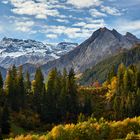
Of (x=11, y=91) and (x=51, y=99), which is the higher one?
(x=11, y=91)

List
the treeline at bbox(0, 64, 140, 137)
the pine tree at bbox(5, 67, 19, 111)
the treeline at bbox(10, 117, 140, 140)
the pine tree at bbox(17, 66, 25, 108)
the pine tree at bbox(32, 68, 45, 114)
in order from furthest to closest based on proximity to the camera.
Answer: the pine tree at bbox(32, 68, 45, 114) < the pine tree at bbox(17, 66, 25, 108) < the pine tree at bbox(5, 67, 19, 111) < the treeline at bbox(0, 64, 140, 137) < the treeline at bbox(10, 117, 140, 140)

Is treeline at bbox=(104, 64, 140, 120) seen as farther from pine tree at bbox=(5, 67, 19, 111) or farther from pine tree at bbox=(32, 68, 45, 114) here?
pine tree at bbox=(5, 67, 19, 111)

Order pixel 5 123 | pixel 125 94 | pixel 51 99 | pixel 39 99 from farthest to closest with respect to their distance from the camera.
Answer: pixel 125 94 < pixel 51 99 < pixel 39 99 < pixel 5 123

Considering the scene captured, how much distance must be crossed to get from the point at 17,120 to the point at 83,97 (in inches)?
1697

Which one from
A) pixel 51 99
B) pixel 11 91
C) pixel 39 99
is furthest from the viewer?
pixel 51 99

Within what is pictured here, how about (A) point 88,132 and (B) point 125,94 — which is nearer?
(A) point 88,132

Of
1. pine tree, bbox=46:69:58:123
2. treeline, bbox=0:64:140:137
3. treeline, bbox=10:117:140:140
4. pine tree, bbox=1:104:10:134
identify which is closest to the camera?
treeline, bbox=10:117:140:140

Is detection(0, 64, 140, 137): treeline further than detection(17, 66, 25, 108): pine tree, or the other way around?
detection(17, 66, 25, 108): pine tree

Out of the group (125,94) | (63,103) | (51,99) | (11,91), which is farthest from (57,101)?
(125,94)

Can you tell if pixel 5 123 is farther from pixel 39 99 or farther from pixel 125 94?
pixel 125 94

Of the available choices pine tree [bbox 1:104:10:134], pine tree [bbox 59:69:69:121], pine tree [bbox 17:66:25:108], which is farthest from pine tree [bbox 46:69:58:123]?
pine tree [bbox 1:104:10:134]

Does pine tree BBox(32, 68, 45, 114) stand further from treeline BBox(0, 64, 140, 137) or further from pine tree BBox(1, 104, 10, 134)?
pine tree BBox(1, 104, 10, 134)

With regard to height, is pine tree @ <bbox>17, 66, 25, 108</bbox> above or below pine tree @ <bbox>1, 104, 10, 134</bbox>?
above

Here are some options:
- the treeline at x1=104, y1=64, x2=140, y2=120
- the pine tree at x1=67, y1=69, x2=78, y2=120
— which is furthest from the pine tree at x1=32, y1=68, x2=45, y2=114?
the treeline at x1=104, y1=64, x2=140, y2=120
